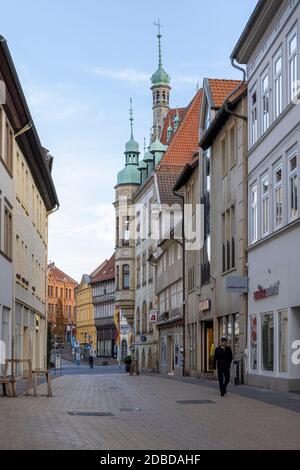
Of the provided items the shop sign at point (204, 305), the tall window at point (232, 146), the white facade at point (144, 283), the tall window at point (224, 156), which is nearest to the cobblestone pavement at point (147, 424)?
the tall window at point (232, 146)

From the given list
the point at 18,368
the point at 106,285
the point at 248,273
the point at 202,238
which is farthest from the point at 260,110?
the point at 106,285

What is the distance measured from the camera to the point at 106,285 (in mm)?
130250

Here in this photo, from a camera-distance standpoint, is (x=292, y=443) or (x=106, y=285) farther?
(x=106, y=285)

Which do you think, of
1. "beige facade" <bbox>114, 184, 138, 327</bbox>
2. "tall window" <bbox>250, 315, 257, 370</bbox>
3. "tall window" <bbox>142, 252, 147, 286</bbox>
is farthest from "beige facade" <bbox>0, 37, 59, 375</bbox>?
"beige facade" <bbox>114, 184, 138, 327</bbox>

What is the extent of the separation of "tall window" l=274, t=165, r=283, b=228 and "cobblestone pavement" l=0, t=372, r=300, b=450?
5.59 m

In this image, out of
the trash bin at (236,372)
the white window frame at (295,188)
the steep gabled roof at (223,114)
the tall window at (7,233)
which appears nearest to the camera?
the white window frame at (295,188)

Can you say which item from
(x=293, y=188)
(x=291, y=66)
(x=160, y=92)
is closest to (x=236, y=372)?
(x=293, y=188)

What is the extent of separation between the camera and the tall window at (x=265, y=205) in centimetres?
2759

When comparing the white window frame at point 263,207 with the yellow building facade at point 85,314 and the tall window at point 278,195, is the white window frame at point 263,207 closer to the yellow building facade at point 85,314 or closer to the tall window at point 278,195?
the tall window at point 278,195

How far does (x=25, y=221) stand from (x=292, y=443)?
2774 centimetres

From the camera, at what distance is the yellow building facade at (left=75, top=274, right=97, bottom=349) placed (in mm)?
141750

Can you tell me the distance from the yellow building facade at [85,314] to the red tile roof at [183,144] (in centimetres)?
6808

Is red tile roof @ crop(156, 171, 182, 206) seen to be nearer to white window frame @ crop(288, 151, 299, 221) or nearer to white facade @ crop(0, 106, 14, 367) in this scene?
white facade @ crop(0, 106, 14, 367)
